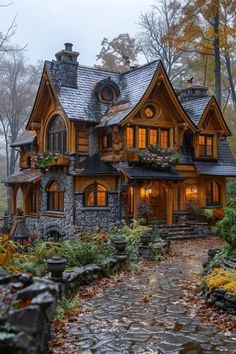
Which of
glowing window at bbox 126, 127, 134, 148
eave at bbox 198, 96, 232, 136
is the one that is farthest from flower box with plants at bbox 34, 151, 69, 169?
eave at bbox 198, 96, 232, 136

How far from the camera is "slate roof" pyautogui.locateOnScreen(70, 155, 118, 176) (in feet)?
68.5

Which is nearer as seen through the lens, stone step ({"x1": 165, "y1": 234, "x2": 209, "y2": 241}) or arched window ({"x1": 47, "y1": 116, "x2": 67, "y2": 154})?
stone step ({"x1": 165, "y1": 234, "x2": 209, "y2": 241})

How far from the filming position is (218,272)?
905 centimetres

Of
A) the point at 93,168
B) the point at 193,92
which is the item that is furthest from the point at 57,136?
the point at 193,92

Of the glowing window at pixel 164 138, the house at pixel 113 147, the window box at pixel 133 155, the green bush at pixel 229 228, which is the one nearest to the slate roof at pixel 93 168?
the house at pixel 113 147

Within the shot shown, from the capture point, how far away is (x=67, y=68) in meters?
22.6

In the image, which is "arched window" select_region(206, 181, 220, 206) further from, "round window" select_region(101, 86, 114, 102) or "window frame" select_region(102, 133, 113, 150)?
"round window" select_region(101, 86, 114, 102)

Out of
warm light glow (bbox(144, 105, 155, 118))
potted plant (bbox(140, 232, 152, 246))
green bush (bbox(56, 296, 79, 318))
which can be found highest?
warm light glow (bbox(144, 105, 155, 118))

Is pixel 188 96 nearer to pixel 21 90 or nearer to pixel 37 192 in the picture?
pixel 37 192

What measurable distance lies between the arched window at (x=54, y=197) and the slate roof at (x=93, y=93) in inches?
176

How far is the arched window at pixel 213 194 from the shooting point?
24828 mm

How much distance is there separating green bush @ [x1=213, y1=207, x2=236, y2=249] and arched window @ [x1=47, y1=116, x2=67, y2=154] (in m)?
13.3

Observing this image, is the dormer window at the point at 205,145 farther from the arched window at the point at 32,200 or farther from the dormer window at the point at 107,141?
the arched window at the point at 32,200

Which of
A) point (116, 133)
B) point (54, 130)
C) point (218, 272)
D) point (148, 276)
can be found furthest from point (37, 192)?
point (218, 272)
